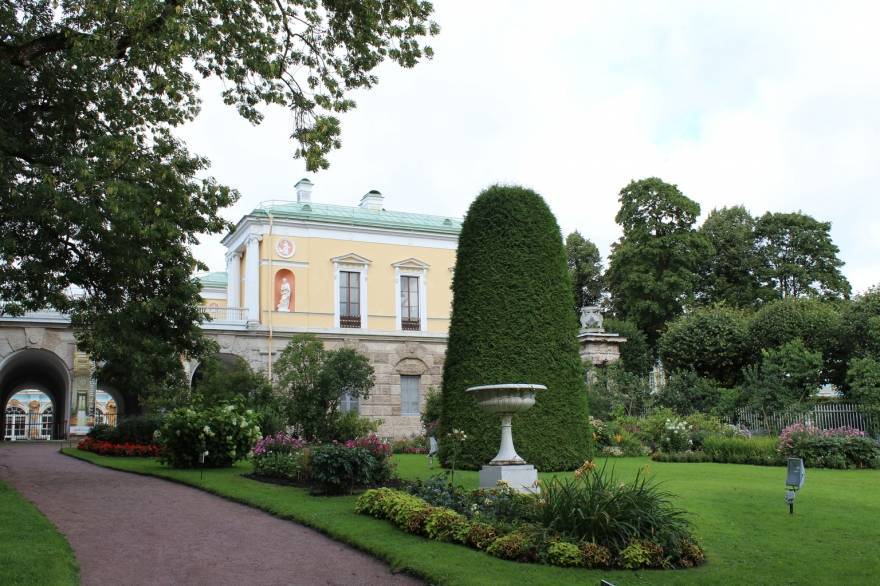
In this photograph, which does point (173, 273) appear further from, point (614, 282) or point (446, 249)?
point (614, 282)

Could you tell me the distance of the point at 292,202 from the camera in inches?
1319

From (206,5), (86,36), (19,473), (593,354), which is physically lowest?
(19,473)

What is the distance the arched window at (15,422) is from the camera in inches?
A: 2263

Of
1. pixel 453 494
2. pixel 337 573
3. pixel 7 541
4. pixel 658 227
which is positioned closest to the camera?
pixel 337 573

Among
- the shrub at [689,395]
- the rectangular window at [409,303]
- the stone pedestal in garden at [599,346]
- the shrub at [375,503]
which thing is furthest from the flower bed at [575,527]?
the rectangular window at [409,303]

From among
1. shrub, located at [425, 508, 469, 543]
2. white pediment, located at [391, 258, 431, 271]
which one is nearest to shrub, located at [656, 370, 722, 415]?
white pediment, located at [391, 258, 431, 271]

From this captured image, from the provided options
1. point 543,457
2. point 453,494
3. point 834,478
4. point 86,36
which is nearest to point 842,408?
point 834,478

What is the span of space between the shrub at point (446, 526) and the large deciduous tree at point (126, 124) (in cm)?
600

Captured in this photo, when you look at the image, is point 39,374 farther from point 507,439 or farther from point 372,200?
point 507,439

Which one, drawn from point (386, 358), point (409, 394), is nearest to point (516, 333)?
point (386, 358)

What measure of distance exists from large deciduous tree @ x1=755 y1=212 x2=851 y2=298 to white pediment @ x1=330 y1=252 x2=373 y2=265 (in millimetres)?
22237

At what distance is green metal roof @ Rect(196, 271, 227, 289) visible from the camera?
41188 millimetres

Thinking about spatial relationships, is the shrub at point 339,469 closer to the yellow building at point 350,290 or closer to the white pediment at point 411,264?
the yellow building at point 350,290

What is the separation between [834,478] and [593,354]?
15.4m
